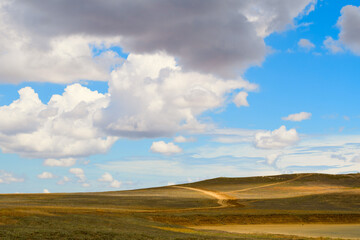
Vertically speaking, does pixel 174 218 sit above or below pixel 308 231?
above

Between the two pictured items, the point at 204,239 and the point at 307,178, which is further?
the point at 307,178

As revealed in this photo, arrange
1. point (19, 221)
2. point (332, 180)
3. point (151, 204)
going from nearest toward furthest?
point (19, 221)
point (151, 204)
point (332, 180)

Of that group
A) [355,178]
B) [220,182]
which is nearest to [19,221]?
[220,182]

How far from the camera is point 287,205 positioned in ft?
236

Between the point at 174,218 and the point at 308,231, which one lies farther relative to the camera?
the point at 174,218

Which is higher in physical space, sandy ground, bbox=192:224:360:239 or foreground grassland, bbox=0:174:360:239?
foreground grassland, bbox=0:174:360:239

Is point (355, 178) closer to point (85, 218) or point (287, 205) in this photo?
point (287, 205)

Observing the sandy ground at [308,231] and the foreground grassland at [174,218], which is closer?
the foreground grassland at [174,218]

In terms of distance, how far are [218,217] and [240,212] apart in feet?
20.3

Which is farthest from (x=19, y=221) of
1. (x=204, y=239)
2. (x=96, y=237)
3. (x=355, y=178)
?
(x=355, y=178)

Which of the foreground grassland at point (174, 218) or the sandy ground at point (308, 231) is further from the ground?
the foreground grassland at point (174, 218)

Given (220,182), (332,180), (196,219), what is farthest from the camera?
(220,182)

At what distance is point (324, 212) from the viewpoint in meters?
60.8

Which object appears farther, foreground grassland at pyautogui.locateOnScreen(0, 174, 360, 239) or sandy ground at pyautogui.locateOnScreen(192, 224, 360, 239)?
sandy ground at pyautogui.locateOnScreen(192, 224, 360, 239)
